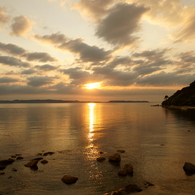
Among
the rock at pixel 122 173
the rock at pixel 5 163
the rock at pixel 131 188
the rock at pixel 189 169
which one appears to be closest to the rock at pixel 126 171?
the rock at pixel 122 173

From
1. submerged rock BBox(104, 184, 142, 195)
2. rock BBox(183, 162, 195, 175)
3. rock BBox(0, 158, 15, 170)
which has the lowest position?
rock BBox(0, 158, 15, 170)

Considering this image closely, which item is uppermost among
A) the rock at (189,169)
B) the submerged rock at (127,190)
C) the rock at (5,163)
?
the rock at (189,169)

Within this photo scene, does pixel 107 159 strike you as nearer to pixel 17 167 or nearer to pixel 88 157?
pixel 88 157

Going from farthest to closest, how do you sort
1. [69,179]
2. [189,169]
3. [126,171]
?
[189,169]
[126,171]
[69,179]

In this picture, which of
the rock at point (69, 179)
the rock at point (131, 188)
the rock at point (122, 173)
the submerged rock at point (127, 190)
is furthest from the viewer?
the rock at point (122, 173)

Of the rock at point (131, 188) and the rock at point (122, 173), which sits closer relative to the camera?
the rock at point (131, 188)

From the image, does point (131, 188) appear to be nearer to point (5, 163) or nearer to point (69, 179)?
point (69, 179)

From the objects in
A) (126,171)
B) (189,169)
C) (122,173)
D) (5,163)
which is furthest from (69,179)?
(189,169)

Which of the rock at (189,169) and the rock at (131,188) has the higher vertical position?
the rock at (189,169)

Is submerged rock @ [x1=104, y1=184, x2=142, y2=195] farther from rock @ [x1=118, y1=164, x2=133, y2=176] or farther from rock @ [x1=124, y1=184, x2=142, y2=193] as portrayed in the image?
rock @ [x1=118, y1=164, x2=133, y2=176]

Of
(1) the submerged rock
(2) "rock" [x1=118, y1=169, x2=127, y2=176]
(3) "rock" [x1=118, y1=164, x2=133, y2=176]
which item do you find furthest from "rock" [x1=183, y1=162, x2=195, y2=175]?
(1) the submerged rock

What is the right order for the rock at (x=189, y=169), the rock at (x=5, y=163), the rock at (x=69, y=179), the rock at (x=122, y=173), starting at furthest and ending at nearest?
1. the rock at (x=5, y=163)
2. the rock at (x=189, y=169)
3. the rock at (x=122, y=173)
4. the rock at (x=69, y=179)

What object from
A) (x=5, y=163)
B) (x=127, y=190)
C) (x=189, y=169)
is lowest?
(x=5, y=163)

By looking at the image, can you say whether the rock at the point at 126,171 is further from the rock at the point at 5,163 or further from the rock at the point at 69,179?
the rock at the point at 5,163
